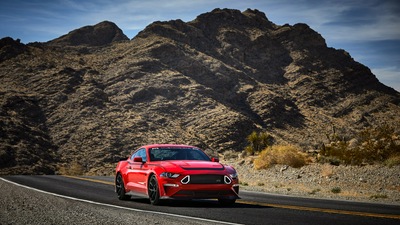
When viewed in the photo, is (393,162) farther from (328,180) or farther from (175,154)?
(175,154)

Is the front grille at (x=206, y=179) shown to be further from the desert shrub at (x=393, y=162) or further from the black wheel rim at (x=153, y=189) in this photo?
the desert shrub at (x=393, y=162)

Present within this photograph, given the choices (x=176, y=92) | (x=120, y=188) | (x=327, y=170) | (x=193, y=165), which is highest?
(x=176, y=92)

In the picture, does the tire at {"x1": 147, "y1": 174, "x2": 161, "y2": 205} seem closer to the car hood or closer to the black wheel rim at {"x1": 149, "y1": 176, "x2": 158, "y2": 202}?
the black wheel rim at {"x1": 149, "y1": 176, "x2": 158, "y2": 202}

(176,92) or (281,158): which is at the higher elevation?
(176,92)

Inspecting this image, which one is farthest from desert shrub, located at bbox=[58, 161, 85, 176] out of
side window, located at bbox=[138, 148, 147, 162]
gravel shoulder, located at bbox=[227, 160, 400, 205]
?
side window, located at bbox=[138, 148, 147, 162]

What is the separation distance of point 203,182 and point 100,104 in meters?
54.4

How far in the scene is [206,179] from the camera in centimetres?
1099

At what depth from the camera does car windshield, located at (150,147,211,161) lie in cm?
1239

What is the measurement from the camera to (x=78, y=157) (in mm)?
52531

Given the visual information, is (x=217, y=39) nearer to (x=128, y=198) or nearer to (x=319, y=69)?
(x=319, y=69)

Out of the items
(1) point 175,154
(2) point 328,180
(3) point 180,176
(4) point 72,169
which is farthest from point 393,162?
(4) point 72,169

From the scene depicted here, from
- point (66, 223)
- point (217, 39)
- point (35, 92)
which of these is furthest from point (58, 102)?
point (66, 223)

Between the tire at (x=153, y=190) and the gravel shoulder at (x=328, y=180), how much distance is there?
25.4 feet

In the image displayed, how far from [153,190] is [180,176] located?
0.95 m
